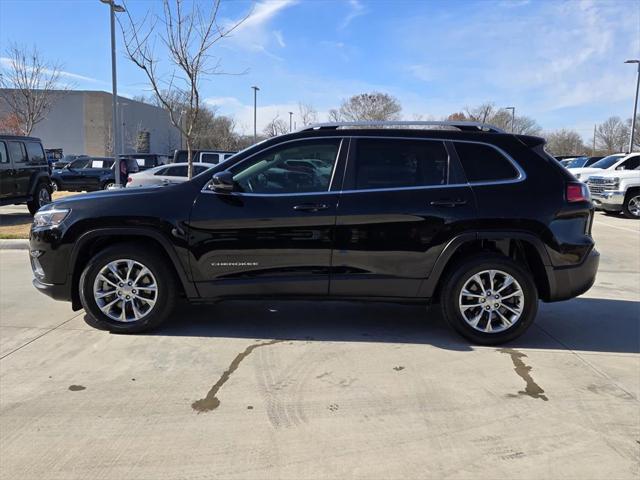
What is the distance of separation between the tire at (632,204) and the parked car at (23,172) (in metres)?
16.5

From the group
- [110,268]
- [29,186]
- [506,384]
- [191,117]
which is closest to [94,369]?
[110,268]

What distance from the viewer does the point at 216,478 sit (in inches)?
106

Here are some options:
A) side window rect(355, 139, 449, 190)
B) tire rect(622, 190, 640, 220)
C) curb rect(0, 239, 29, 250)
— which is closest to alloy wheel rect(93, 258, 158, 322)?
side window rect(355, 139, 449, 190)

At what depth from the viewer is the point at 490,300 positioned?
4.50 m

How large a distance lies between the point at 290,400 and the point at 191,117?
31.9 ft

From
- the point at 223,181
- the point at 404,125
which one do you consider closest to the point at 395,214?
the point at 404,125

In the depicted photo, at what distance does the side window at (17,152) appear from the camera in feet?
41.3

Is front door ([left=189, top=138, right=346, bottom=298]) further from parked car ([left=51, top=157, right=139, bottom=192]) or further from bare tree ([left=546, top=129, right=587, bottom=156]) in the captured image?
bare tree ([left=546, top=129, right=587, bottom=156])

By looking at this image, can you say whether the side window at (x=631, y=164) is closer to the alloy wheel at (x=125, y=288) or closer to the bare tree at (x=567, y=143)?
the alloy wheel at (x=125, y=288)

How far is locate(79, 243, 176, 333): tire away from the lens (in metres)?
4.57

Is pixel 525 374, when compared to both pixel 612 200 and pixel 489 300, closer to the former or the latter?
pixel 489 300

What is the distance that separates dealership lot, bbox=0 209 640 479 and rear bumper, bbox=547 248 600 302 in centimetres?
49

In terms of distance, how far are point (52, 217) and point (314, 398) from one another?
2853mm

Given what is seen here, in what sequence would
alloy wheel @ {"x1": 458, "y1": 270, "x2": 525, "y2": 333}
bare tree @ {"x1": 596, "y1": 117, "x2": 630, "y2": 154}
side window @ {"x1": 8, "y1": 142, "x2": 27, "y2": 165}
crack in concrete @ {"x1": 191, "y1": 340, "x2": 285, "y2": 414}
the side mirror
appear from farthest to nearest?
bare tree @ {"x1": 596, "y1": 117, "x2": 630, "y2": 154}, side window @ {"x1": 8, "y1": 142, "x2": 27, "y2": 165}, alloy wheel @ {"x1": 458, "y1": 270, "x2": 525, "y2": 333}, the side mirror, crack in concrete @ {"x1": 191, "y1": 340, "x2": 285, "y2": 414}
